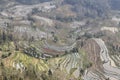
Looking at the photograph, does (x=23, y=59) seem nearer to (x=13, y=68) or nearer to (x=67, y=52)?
(x=13, y=68)

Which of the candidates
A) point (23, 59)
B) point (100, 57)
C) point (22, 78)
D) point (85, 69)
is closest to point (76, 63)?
point (85, 69)

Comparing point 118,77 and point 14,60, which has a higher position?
point 14,60

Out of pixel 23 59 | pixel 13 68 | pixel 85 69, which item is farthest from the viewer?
pixel 85 69

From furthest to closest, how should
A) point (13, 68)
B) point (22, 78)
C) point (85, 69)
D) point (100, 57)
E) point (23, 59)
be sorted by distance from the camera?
point (100, 57) < point (85, 69) < point (23, 59) < point (13, 68) < point (22, 78)

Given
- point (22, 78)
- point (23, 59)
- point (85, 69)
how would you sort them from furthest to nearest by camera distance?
point (85, 69) → point (23, 59) → point (22, 78)

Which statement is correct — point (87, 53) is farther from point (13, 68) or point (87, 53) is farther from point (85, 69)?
point (13, 68)

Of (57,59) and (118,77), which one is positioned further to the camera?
(57,59)

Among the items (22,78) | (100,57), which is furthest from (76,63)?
(22,78)

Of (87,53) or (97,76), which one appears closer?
(97,76)

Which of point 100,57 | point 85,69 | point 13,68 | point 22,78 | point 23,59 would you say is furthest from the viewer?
point 100,57
